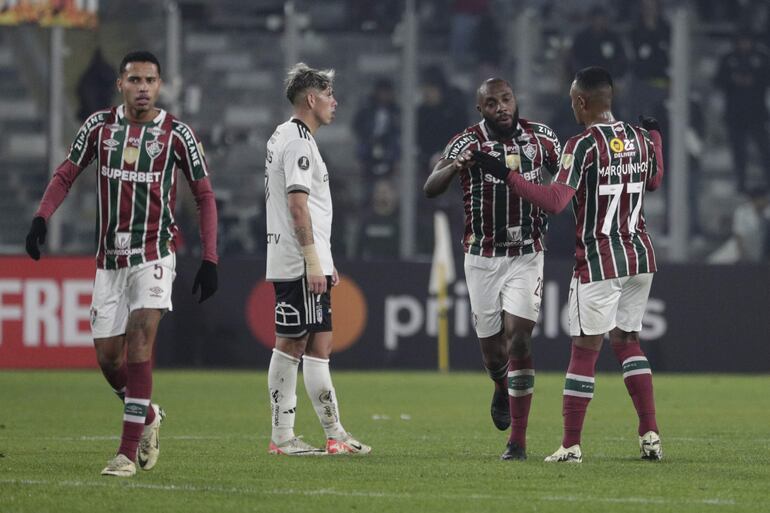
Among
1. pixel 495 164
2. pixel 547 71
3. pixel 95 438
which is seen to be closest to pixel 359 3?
pixel 547 71

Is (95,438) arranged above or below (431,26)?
below

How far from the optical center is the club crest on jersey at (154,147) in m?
7.69

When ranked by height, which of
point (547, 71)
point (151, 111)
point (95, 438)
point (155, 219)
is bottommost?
point (95, 438)

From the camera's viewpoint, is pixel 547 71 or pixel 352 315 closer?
pixel 352 315

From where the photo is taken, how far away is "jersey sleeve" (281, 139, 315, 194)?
8508mm

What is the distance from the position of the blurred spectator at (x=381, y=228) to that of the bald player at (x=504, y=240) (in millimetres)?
9264

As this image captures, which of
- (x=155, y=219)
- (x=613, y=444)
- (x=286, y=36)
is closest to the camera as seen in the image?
(x=155, y=219)

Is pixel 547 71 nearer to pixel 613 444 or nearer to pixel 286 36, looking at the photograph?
pixel 286 36

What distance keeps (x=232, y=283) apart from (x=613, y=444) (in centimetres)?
849

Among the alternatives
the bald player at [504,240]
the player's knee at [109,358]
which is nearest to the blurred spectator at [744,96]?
the bald player at [504,240]

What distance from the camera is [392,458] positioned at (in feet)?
28.1

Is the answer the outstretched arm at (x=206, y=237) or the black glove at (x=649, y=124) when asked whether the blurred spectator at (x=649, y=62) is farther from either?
the outstretched arm at (x=206, y=237)

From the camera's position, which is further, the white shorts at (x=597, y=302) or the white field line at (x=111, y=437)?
the white field line at (x=111, y=437)

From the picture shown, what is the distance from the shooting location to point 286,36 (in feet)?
61.7
